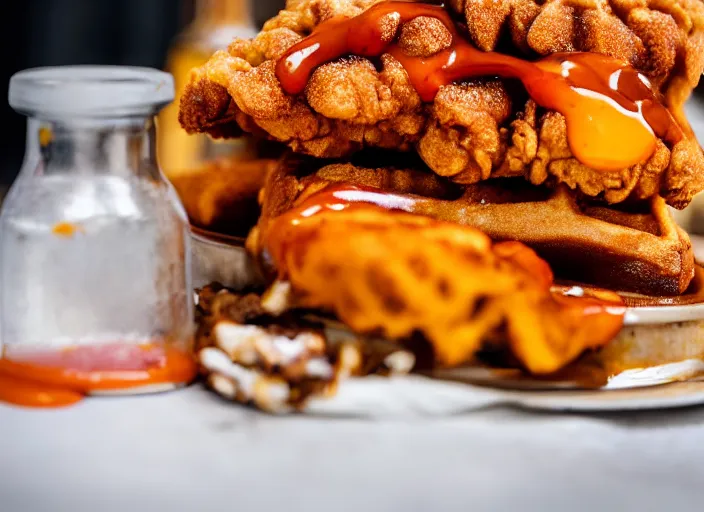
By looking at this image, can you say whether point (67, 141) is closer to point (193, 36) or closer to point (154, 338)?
point (154, 338)

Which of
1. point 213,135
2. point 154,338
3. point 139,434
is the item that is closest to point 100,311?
point 154,338

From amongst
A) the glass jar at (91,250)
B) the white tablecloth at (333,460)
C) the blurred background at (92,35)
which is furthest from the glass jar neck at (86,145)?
the blurred background at (92,35)

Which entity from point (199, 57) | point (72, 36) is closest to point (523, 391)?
point (199, 57)

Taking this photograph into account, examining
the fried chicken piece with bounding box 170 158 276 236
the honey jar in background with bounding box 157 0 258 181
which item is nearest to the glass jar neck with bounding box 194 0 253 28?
the honey jar in background with bounding box 157 0 258 181

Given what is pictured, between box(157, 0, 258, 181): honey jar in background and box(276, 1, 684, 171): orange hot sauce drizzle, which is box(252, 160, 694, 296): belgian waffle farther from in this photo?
box(157, 0, 258, 181): honey jar in background

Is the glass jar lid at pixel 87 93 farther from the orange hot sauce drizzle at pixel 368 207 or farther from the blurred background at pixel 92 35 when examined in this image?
the blurred background at pixel 92 35

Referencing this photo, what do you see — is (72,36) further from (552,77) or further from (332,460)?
(332,460)
